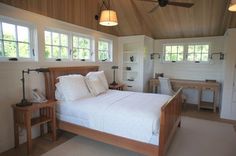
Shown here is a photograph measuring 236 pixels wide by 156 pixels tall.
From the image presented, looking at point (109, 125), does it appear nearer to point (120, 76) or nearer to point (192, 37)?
point (120, 76)

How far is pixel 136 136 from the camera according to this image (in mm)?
2225

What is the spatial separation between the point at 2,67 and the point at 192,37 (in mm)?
5057

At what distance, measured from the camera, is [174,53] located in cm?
557

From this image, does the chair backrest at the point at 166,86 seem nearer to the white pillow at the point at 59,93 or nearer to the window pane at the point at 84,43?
the window pane at the point at 84,43

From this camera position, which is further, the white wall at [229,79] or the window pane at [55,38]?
the white wall at [229,79]

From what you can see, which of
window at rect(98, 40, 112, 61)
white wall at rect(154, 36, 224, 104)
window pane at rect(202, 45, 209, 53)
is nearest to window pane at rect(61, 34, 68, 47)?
window at rect(98, 40, 112, 61)

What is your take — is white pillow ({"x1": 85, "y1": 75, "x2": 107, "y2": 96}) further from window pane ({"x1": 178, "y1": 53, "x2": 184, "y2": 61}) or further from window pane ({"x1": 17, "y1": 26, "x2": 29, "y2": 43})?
window pane ({"x1": 178, "y1": 53, "x2": 184, "y2": 61})

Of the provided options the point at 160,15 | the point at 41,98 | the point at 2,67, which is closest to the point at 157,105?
the point at 41,98

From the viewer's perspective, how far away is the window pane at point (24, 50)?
2.83 m

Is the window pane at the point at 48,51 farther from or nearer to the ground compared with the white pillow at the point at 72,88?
farther from the ground

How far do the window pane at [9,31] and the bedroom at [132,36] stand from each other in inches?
3.7

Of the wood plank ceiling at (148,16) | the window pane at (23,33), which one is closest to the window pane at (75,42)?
the wood plank ceiling at (148,16)

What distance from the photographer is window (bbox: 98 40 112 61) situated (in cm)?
477

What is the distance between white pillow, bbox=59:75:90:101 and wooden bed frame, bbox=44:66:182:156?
0.84ft
